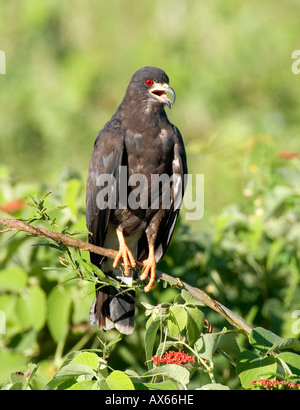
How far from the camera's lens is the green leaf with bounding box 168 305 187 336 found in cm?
298

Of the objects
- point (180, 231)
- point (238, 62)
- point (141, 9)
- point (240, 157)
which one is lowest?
point (180, 231)

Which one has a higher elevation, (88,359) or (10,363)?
(88,359)

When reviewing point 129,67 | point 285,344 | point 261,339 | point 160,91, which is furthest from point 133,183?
point 129,67

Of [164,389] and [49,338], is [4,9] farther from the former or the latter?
[164,389]

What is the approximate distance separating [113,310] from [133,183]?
77 centimetres

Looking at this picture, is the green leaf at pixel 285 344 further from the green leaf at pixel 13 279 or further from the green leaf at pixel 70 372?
the green leaf at pixel 13 279

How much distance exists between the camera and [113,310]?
4.30 meters

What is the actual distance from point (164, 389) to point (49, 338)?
2.24 m

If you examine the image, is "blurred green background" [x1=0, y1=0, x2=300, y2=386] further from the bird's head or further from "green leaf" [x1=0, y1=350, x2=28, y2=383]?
"green leaf" [x1=0, y1=350, x2=28, y2=383]

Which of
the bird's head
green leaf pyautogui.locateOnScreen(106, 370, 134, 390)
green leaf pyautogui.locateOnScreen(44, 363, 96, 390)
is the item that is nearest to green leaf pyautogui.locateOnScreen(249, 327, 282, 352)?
green leaf pyautogui.locateOnScreen(106, 370, 134, 390)

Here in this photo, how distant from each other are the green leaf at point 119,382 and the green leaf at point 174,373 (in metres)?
0.16

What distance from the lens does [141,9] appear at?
456 inches

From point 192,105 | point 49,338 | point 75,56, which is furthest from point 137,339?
point 75,56

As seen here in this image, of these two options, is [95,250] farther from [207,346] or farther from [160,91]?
[160,91]
